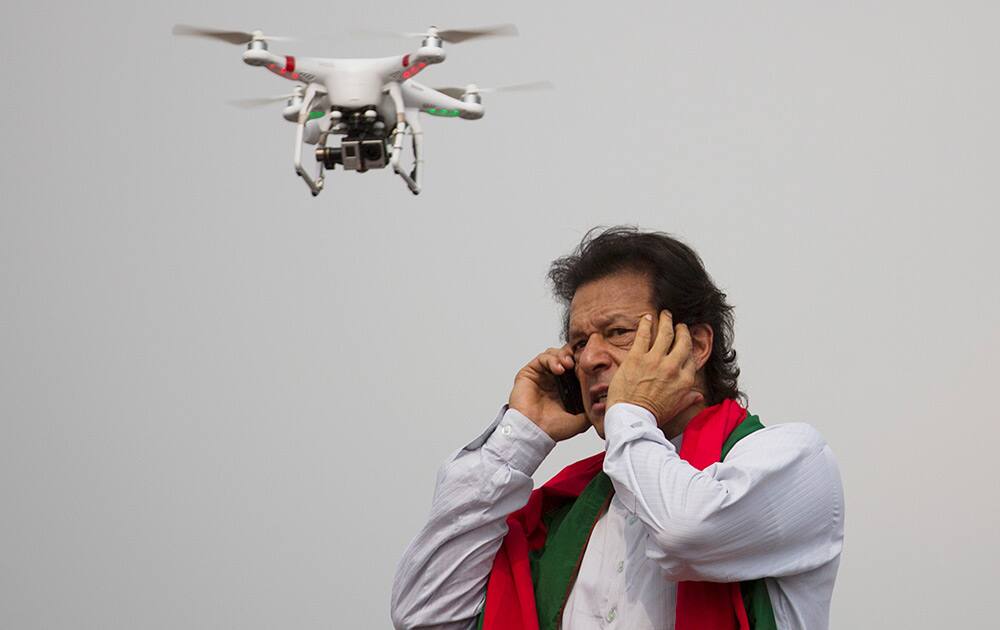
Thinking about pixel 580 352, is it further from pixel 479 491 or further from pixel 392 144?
pixel 392 144

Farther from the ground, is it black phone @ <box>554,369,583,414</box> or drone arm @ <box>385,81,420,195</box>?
drone arm @ <box>385,81,420,195</box>

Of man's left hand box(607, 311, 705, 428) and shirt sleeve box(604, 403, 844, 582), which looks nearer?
shirt sleeve box(604, 403, 844, 582)

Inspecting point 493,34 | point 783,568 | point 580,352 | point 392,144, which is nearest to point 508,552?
point 580,352

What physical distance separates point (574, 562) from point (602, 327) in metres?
0.33

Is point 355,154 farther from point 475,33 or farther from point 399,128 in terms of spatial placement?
point 475,33

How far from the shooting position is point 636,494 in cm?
173

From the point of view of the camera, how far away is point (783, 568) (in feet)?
5.81

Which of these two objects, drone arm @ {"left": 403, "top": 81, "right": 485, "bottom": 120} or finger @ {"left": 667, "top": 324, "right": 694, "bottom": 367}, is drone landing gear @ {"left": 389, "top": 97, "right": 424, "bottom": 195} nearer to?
drone arm @ {"left": 403, "top": 81, "right": 485, "bottom": 120}

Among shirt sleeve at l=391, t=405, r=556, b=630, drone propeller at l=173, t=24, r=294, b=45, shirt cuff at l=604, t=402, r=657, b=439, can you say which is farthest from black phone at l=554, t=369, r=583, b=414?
drone propeller at l=173, t=24, r=294, b=45

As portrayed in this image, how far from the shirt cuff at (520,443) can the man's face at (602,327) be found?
8 centimetres

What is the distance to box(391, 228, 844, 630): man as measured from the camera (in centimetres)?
174

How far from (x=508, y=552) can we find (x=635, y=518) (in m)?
0.20

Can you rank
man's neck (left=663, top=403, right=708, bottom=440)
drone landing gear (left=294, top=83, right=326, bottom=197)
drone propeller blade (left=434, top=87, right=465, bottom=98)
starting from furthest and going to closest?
drone propeller blade (left=434, top=87, right=465, bottom=98), drone landing gear (left=294, top=83, right=326, bottom=197), man's neck (left=663, top=403, right=708, bottom=440)

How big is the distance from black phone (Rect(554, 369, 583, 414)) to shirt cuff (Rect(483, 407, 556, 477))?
83 mm
